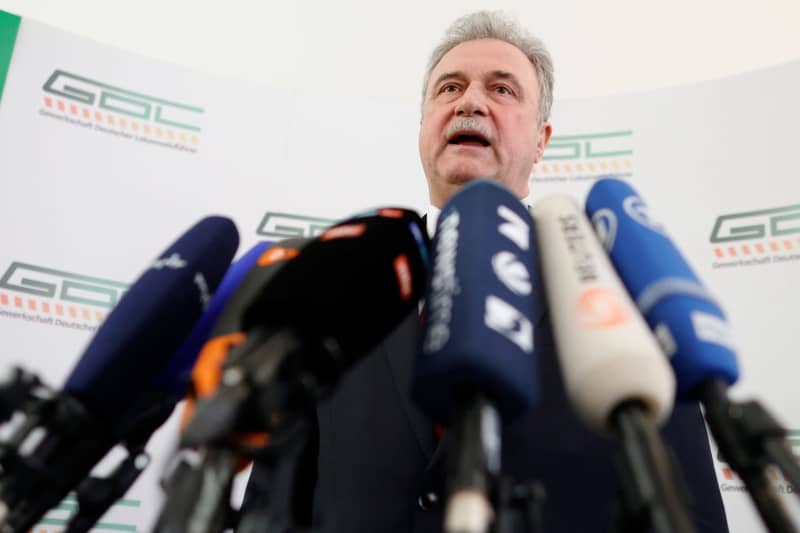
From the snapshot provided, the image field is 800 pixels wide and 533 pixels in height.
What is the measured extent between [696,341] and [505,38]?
2.28 ft

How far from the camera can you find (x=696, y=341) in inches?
14.2

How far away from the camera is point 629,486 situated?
301 millimetres

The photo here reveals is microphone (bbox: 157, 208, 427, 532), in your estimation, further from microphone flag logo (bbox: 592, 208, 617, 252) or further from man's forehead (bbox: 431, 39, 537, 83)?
man's forehead (bbox: 431, 39, 537, 83)

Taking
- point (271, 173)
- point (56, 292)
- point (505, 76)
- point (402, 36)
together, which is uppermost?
point (402, 36)

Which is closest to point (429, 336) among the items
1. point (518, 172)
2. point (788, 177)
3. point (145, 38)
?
point (518, 172)

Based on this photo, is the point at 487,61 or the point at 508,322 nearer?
the point at 508,322

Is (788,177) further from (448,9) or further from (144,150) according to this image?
(144,150)

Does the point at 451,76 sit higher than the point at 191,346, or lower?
higher

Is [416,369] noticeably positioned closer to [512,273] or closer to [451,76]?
[512,273]

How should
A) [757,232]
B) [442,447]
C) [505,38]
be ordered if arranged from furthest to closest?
[757,232] → [505,38] → [442,447]

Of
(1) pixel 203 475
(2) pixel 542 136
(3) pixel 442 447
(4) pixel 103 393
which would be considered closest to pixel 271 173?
(2) pixel 542 136

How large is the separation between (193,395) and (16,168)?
1.02m

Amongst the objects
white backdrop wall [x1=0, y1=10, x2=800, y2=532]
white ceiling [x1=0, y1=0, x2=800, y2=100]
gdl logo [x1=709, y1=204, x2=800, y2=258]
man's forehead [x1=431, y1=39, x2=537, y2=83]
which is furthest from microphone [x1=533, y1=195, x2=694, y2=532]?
white ceiling [x1=0, y1=0, x2=800, y2=100]

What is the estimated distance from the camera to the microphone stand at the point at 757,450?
310 millimetres
